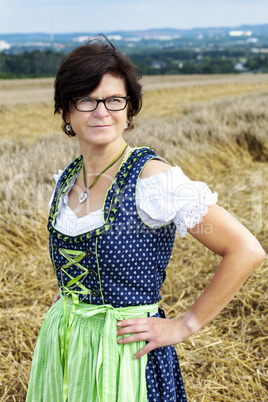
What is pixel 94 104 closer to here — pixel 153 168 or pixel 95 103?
pixel 95 103

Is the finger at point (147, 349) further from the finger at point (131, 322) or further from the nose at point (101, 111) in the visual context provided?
the nose at point (101, 111)

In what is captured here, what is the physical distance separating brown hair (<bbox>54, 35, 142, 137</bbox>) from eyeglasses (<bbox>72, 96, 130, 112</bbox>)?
0.02 meters

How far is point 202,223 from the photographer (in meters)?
1.18

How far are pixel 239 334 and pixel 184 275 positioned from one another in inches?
31.4

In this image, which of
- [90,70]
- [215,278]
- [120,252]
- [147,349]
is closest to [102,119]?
[90,70]

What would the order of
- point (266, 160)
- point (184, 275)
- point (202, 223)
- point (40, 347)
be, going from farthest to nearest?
point (266, 160) < point (184, 275) < point (40, 347) < point (202, 223)

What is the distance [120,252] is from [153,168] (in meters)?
0.24

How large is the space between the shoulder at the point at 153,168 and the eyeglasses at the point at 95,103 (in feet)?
0.59

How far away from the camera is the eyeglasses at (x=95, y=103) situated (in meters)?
1.27

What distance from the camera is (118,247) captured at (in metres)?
1.21

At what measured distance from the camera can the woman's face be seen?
4.14ft

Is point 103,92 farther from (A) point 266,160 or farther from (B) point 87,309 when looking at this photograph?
(A) point 266,160

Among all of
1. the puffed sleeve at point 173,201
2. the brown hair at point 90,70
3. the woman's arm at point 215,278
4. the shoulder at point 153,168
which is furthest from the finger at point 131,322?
the brown hair at point 90,70

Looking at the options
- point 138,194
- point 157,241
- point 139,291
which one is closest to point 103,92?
point 138,194
